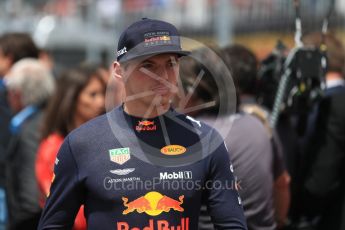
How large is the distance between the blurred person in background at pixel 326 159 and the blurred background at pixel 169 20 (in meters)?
1.94

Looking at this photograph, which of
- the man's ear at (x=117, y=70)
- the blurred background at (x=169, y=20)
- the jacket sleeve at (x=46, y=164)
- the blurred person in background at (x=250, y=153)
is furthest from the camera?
the blurred background at (x=169, y=20)

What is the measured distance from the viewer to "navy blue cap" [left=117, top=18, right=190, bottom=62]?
261cm

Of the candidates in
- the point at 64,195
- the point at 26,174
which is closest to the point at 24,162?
the point at 26,174

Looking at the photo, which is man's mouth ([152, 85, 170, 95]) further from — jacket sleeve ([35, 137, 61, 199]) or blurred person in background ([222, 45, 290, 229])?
jacket sleeve ([35, 137, 61, 199])

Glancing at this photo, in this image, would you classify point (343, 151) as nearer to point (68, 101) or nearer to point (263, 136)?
point (263, 136)

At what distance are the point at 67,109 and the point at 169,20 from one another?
6595mm

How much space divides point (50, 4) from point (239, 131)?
15054mm

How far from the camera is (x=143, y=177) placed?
2.64 m

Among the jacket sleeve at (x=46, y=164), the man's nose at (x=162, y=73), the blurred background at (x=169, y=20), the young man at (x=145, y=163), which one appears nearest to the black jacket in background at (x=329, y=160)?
the jacket sleeve at (x=46, y=164)

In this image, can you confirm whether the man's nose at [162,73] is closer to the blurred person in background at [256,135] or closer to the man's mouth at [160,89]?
the man's mouth at [160,89]

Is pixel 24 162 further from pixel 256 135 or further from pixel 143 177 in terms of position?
pixel 143 177

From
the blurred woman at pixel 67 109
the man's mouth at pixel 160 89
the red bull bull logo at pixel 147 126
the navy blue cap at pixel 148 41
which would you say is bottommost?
the blurred woman at pixel 67 109

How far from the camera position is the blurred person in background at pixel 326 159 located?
4477 millimetres

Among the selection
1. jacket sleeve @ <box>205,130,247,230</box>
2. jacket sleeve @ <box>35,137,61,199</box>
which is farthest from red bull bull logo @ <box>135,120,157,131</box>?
jacket sleeve @ <box>35,137,61,199</box>
